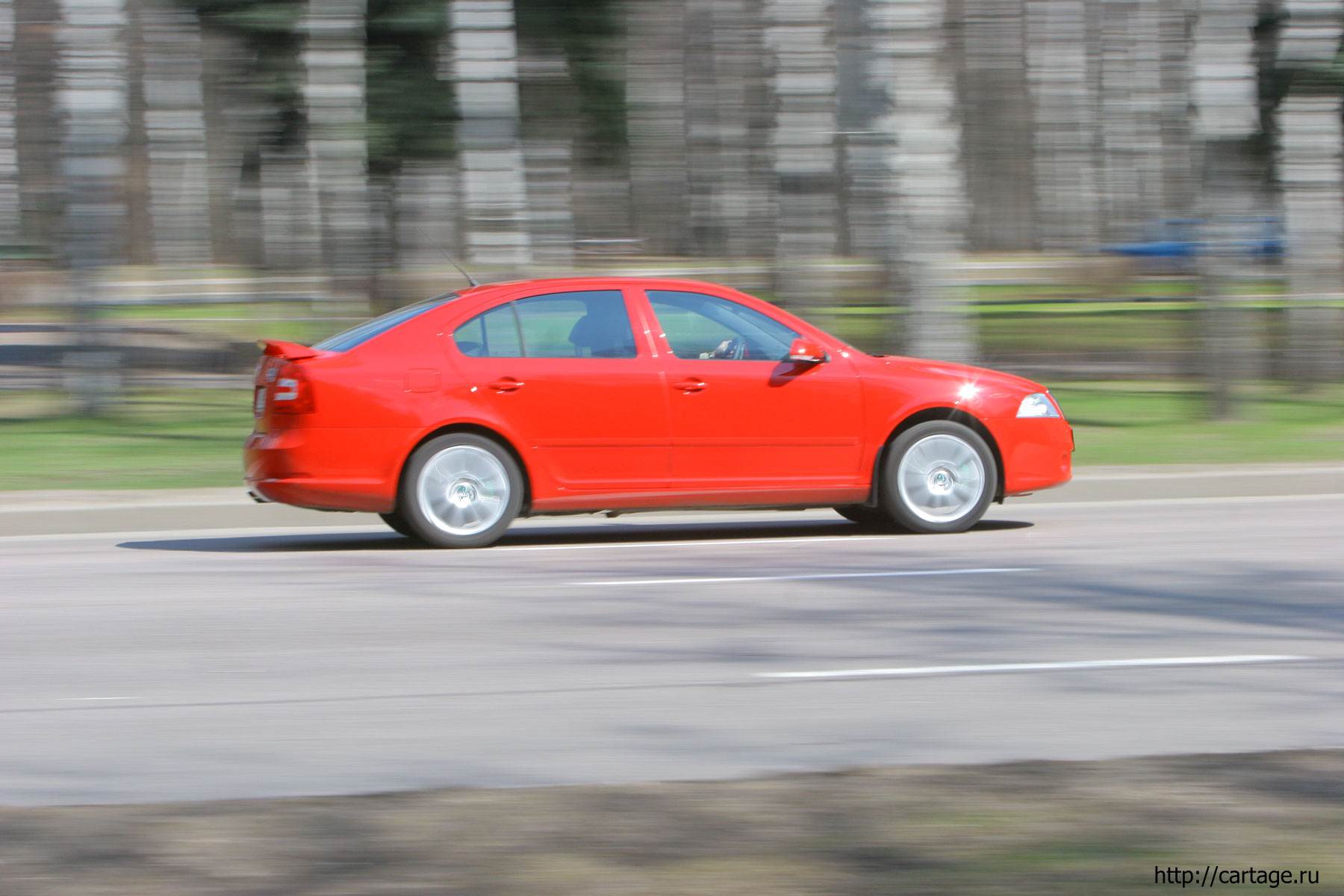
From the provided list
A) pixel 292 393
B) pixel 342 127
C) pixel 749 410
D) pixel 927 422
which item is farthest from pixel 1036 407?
pixel 342 127

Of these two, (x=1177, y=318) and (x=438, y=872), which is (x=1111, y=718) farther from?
(x=1177, y=318)

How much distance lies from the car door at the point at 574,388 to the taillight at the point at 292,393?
892 mm

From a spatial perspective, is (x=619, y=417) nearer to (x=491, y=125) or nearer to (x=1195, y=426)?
(x=1195, y=426)

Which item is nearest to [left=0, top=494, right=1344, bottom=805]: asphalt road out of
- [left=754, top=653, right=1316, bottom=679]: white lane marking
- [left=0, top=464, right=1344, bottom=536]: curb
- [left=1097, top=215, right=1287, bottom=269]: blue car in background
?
[left=754, top=653, right=1316, bottom=679]: white lane marking

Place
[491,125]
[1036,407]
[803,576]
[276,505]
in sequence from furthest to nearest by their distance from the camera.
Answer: [491,125], [276,505], [1036,407], [803,576]

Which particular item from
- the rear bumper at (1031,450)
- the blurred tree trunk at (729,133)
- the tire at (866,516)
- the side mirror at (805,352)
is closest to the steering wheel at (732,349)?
the side mirror at (805,352)

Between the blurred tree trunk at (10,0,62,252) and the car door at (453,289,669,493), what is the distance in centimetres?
948

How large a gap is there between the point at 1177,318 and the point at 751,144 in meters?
18.7

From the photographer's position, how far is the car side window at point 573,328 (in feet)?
31.1

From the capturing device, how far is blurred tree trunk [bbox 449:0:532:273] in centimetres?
1711

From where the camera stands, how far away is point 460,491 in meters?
9.31

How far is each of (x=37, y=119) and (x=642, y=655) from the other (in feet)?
124

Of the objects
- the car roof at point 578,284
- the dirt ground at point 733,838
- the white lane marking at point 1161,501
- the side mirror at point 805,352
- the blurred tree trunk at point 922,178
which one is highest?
the blurred tree trunk at point 922,178

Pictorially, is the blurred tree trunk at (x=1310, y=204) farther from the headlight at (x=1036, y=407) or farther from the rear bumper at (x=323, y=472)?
the rear bumper at (x=323, y=472)
